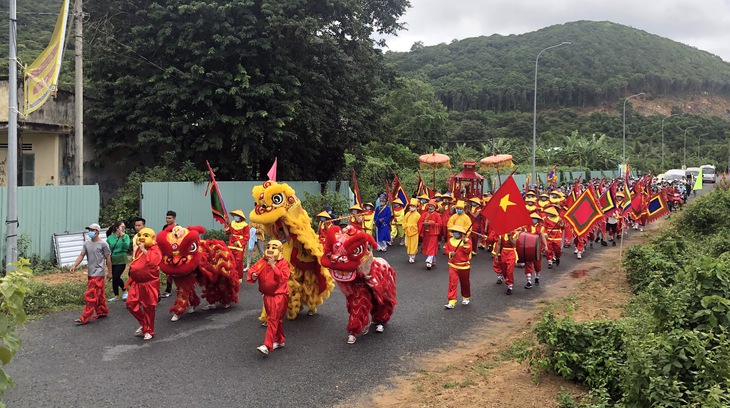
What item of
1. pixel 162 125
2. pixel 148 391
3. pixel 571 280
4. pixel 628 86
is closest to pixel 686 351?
pixel 148 391

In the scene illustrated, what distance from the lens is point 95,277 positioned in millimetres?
8242

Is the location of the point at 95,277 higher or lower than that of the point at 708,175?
lower

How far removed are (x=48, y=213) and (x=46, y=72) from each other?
4629 millimetres

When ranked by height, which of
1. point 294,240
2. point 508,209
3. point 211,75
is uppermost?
point 211,75

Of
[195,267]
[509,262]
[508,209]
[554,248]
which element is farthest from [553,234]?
[195,267]

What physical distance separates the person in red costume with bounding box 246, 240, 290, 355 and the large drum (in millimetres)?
5181

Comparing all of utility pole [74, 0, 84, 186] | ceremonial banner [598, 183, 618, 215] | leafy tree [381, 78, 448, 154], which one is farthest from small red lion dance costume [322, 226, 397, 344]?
leafy tree [381, 78, 448, 154]

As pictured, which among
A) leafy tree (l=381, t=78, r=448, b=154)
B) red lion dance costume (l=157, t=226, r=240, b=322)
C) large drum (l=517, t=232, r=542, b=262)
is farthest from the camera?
leafy tree (l=381, t=78, r=448, b=154)

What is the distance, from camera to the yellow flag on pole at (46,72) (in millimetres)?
9055

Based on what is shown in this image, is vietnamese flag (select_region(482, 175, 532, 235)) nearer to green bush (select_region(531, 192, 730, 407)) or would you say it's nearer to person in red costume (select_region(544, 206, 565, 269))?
green bush (select_region(531, 192, 730, 407))

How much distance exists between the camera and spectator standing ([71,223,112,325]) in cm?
818

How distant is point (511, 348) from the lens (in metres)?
7.04

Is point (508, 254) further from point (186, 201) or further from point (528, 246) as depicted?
point (186, 201)

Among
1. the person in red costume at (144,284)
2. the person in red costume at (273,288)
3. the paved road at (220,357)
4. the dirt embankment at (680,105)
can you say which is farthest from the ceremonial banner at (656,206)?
the dirt embankment at (680,105)
